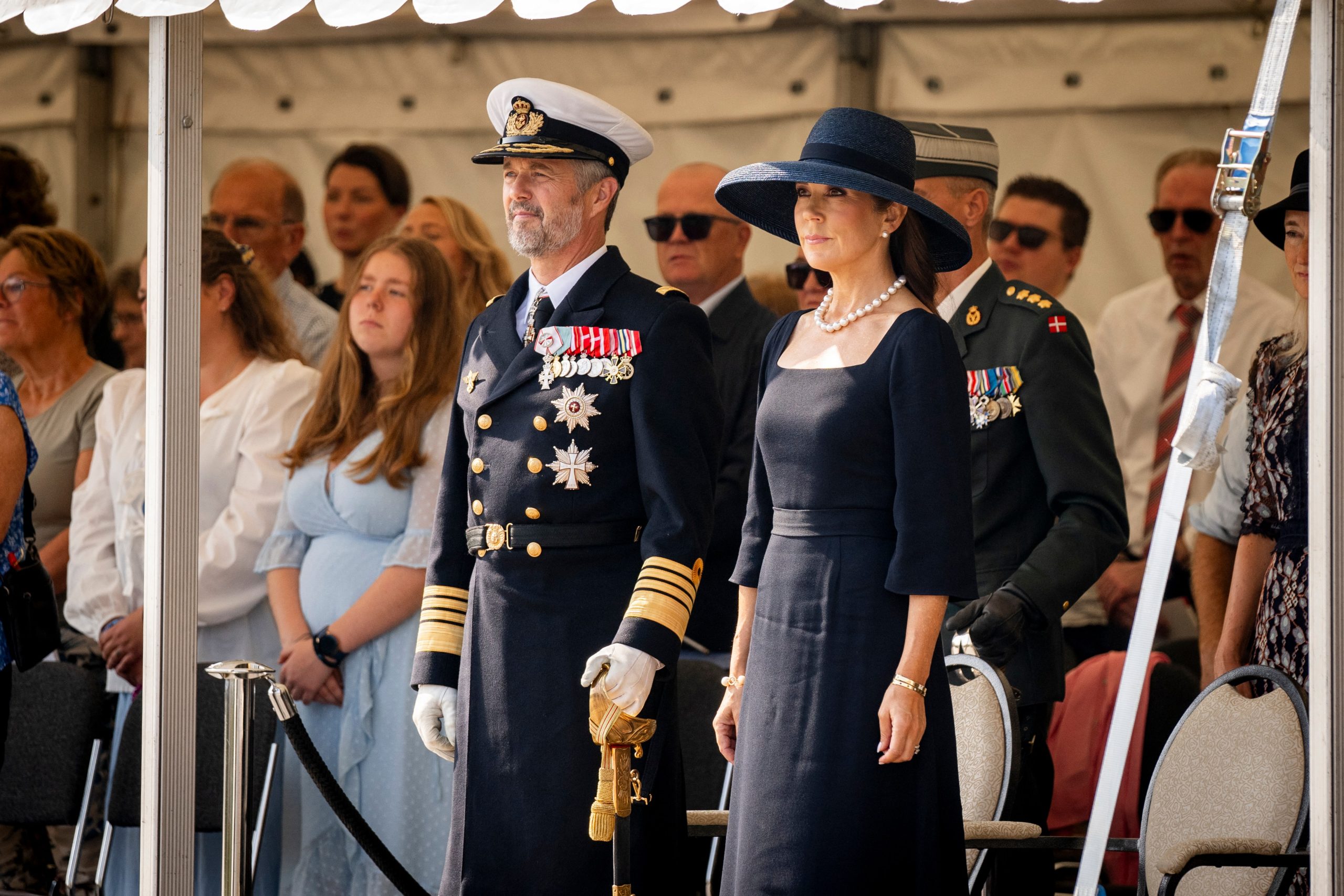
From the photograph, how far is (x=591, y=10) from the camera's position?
21.2 ft

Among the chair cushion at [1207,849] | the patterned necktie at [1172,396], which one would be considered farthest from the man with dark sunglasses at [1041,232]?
the chair cushion at [1207,849]

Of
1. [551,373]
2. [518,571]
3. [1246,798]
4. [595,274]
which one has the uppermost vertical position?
[595,274]

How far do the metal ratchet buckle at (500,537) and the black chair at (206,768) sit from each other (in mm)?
2024

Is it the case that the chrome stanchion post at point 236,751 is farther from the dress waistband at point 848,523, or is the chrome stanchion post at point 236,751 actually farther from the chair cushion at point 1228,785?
the chair cushion at point 1228,785

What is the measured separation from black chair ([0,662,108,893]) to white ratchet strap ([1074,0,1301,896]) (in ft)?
11.3

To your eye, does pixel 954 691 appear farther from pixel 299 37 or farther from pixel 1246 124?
pixel 299 37

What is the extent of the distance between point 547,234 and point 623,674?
3.50ft

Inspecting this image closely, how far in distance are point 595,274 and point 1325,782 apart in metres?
1.91

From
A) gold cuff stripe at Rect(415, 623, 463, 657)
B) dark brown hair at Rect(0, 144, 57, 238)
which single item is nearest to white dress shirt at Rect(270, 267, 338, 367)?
dark brown hair at Rect(0, 144, 57, 238)

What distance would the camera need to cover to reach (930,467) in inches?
126

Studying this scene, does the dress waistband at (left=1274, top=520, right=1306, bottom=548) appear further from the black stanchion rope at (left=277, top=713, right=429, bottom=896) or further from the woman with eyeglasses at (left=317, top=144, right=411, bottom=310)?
the woman with eyeglasses at (left=317, top=144, right=411, bottom=310)

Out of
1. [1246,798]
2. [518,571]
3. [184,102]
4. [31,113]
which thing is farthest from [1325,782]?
[31,113]

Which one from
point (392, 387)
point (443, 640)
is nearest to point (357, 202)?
point (392, 387)

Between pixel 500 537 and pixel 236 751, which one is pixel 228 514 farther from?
pixel 500 537
